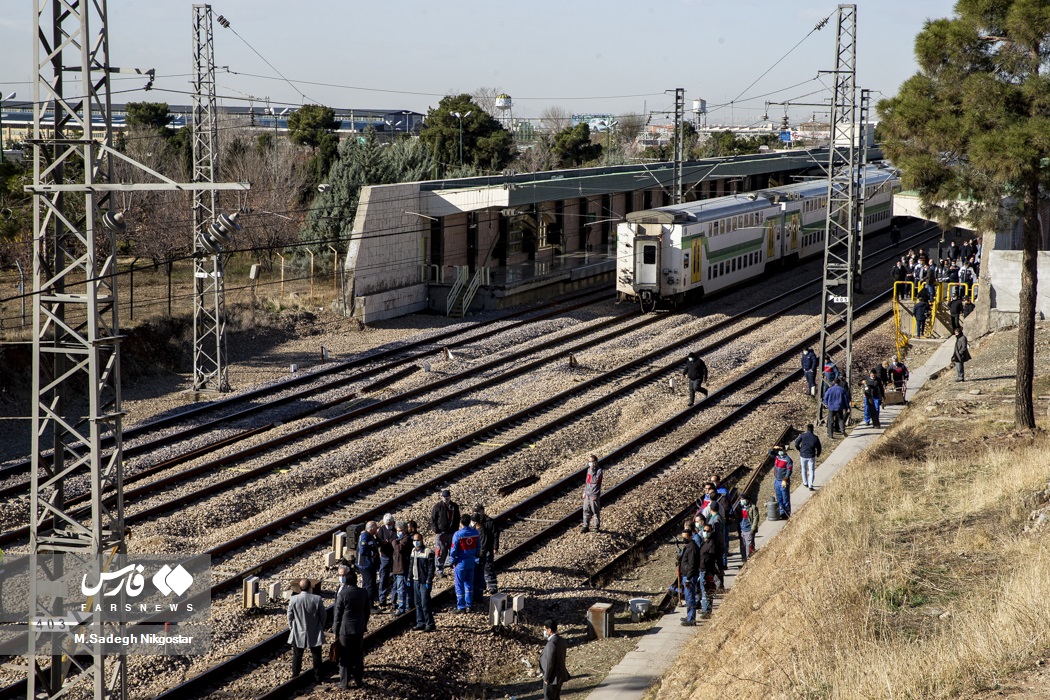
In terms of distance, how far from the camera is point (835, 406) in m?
23.5

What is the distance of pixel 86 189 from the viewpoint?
31.2 feet

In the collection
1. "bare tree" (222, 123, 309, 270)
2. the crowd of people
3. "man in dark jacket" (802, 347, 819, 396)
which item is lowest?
"man in dark jacket" (802, 347, 819, 396)

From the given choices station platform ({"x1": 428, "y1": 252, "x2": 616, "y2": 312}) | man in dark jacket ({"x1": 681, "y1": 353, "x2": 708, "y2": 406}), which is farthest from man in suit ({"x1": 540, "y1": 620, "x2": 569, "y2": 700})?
station platform ({"x1": 428, "y1": 252, "x2": 616, "y2": 312})

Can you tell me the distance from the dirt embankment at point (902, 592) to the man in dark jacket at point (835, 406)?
313cm

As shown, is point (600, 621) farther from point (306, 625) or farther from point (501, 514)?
point (501, 514)

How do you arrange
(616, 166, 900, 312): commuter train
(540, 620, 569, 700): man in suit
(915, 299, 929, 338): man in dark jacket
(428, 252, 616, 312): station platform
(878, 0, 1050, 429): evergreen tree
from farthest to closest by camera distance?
(428, 252, 616, 312): station platform, (616, 166, 900, 312): commuter train, (915, 299, 929, 338): man in dark jacket, (878, 0, 1050, 429): evergreen tree, (540, 620, 569, 700): man in suit

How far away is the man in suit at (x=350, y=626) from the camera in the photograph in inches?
473

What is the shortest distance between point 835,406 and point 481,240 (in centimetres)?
2338

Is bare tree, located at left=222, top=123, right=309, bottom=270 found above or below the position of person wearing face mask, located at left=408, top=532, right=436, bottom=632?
above

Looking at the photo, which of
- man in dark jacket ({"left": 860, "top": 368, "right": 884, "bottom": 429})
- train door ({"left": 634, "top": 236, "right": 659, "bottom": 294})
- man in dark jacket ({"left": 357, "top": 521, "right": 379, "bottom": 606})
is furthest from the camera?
train door ({"left": 634, "top": 236, "right": 659, "bottom": 294})

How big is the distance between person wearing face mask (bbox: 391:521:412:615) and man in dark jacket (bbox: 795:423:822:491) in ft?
27.9

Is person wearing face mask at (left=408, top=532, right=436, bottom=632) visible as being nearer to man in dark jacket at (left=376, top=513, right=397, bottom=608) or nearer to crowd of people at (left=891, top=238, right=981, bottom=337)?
man in dark jacket at (left=376, top=513, right=397, bottom=608)

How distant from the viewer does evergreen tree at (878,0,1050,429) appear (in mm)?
17984

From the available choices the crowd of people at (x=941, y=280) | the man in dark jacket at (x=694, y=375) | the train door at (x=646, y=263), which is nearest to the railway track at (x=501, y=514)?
A: the man in dark jacket at (x=694, y=375)
